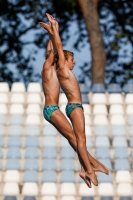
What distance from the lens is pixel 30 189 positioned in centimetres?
1125

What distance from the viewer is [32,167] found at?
1192cm

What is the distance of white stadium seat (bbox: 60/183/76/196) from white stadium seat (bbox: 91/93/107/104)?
9.02ft

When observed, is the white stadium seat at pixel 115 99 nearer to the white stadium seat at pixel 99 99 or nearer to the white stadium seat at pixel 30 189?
the white stadium seat at pixel 99 99

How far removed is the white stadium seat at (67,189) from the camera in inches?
440

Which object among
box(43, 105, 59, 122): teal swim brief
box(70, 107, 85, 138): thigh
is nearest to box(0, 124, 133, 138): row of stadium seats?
box(43, 105, 59, 122): teal swim brief

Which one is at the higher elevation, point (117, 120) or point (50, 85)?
point (117, 120)

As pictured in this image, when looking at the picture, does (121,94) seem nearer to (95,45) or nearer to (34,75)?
(95,45)

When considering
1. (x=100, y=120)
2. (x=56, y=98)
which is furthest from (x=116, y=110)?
(x=56, y=98)

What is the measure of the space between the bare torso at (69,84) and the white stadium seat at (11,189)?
4.26 meters

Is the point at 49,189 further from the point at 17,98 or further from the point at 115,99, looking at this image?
the point at 115,99

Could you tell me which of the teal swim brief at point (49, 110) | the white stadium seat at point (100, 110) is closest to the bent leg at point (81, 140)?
the teal swim brief at point (49, 110)

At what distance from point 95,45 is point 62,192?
6.38m

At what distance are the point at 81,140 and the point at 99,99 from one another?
20.9ft

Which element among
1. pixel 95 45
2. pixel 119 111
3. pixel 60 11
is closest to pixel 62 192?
pixel 119 111
